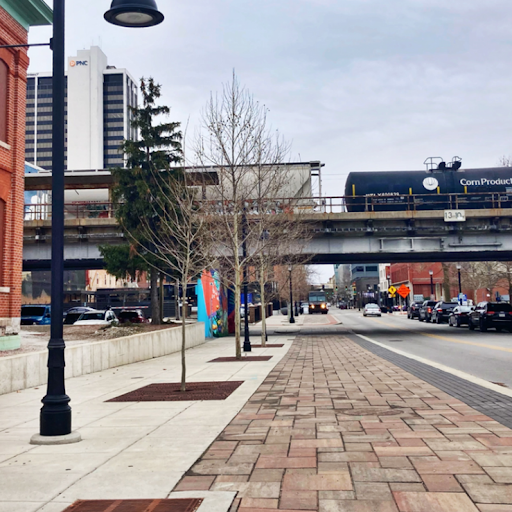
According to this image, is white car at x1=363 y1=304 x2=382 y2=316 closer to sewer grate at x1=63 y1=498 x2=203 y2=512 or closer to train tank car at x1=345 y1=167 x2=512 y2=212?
train tank car at x1=345 y1=167 x2=512 y2=212

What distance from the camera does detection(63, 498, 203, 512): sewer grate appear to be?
425 cm

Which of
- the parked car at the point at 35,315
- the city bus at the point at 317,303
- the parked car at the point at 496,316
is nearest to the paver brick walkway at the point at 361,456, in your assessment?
the parked car at the point at 496,316

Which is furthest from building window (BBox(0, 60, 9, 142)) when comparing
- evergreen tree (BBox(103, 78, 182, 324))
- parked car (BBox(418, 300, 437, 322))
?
parked car (BBox(418, 300, 437, 322))

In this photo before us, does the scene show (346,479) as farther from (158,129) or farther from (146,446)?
(158,129)

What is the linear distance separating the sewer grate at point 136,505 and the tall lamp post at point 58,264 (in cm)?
243

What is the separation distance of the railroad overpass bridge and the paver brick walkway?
2169 centimetres

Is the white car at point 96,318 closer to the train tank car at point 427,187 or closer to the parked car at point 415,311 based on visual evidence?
the train tank car at point 427,187

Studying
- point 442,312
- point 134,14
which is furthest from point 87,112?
point 134,14

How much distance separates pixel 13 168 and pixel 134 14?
11.0 metres

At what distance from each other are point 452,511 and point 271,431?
313cm

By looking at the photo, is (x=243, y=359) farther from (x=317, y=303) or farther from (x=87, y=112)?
(x=87, y=112)

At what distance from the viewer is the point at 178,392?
10703 millimetres

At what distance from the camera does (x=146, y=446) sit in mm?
6336

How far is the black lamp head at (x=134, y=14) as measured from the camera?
8102 millimetres
